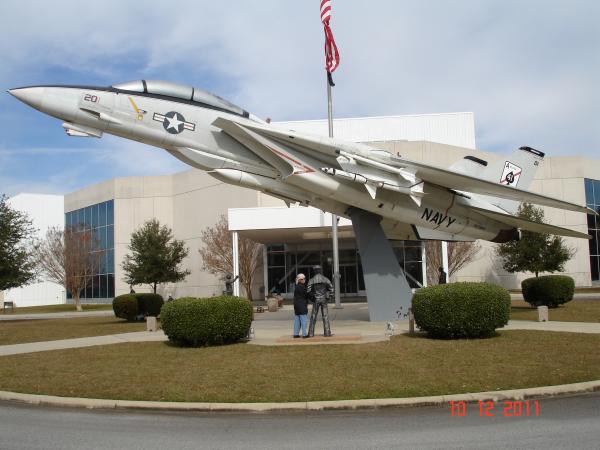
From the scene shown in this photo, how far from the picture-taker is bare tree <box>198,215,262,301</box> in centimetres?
4084

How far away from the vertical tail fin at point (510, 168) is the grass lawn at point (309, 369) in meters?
6.27

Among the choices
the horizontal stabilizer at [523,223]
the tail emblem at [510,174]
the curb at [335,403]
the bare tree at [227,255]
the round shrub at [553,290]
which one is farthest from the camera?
the bare tree at [227,255]

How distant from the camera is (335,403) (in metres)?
7.20

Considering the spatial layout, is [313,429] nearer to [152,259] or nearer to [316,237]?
[152,259]

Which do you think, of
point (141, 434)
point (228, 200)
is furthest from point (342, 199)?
point (228, 200)


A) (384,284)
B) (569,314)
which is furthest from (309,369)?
(569,314)

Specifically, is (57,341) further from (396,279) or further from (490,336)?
(490,336)

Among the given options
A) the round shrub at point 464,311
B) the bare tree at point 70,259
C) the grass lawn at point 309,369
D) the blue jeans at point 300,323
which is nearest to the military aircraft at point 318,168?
the round shrub at point 464,311

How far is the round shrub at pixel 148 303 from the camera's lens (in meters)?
21.6

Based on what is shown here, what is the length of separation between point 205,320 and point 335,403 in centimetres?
527

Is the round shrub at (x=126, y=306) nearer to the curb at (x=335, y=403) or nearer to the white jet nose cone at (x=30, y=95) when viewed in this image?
the white jet nose cone at (x=30, y=95)

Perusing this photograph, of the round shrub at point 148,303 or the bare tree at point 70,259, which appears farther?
the bare tree at point 70,259

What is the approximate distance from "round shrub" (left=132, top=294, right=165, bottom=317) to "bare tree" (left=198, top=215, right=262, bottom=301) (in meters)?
18.2
